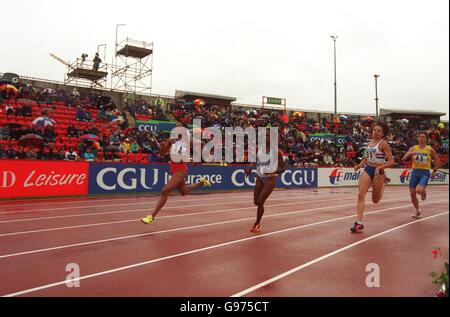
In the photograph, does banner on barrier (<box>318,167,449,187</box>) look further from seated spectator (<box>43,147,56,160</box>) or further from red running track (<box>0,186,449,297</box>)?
seated spectator (<box>43,147,56,160</box>)

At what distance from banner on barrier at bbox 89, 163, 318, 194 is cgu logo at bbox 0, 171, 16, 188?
3172 mm

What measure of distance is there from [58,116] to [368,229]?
21.4 meters

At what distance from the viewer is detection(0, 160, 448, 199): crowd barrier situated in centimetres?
1497

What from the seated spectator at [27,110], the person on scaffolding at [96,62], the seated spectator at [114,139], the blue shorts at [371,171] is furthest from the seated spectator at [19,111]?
the blue shorts at [371,171]

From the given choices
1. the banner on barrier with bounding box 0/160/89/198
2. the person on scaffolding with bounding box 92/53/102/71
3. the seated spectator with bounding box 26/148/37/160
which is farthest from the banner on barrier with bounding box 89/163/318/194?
the person on scaffolding with bounding box 92/53/102/71

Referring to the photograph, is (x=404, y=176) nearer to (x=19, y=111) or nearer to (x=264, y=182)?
(x=264, y=182)

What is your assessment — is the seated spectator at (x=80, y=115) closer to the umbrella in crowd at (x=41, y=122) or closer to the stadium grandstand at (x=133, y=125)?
the stadium grandstand at (x=133, y=125)

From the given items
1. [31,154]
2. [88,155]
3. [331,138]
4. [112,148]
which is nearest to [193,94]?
[331,138]

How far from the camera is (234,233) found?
8000 mm

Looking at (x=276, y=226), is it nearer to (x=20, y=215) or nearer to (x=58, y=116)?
(x=20, y=215)

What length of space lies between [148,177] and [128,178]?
108 cm

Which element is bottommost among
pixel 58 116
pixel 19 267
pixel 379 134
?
pixel 19 267

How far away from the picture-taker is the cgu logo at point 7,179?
14.5 meters

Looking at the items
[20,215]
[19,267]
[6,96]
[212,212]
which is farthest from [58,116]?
[19,267]
